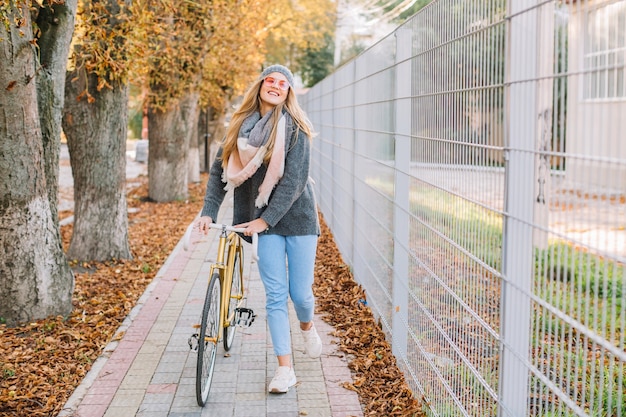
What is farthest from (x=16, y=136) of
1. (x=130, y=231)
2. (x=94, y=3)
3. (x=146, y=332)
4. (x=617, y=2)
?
(x=130, y=231)

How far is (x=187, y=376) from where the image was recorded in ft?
18.5

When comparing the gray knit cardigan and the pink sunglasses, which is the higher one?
the pink sunglasses

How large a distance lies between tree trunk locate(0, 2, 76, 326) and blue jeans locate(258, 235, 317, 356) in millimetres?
2469

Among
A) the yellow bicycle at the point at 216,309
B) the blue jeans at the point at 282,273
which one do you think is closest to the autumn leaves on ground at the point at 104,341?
the blue jeans at the point at 282,273

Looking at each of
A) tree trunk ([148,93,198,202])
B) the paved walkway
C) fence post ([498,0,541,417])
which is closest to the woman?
the paved walkway

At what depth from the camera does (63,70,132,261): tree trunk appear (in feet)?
31.1

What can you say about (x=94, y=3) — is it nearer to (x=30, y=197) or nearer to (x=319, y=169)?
(x=30, y=197)

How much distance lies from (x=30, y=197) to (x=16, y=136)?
1.74 ft

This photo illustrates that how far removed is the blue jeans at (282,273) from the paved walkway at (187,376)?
393 millimetres

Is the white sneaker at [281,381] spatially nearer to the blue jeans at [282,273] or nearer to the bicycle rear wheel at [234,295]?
the blue jeans at [282,273]

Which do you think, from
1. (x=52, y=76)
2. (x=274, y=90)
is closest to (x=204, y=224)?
(x=274, y=90)

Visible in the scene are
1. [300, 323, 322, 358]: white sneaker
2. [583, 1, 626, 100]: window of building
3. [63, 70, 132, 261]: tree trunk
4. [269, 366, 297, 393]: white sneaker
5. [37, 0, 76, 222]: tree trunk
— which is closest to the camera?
[583, 1, 626, 100]: window of building

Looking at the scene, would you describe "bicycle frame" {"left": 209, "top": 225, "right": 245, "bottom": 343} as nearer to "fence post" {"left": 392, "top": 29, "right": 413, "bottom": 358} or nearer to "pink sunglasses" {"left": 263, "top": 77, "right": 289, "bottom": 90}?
"pink sunglasses" {"left": 263, "top": 77, "right": 289, "bottom": 90}

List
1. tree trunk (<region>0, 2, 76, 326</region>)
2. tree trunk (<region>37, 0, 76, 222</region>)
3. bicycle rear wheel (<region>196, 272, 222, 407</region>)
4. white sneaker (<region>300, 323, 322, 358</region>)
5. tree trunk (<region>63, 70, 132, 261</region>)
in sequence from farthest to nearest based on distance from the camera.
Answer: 1. tree trunk (<region>63, 70, 132, 261</region>)
2. tree trunk (<region>37, 0, 76, 222</region>)
3. tree trunk (<region>0, 2, 76, 326</region>)
4. white sneaker (<region>300, 323, 322, 358</region>)
5. bicycle rear wheel (<region>196, 272, 222, 407</region>)
